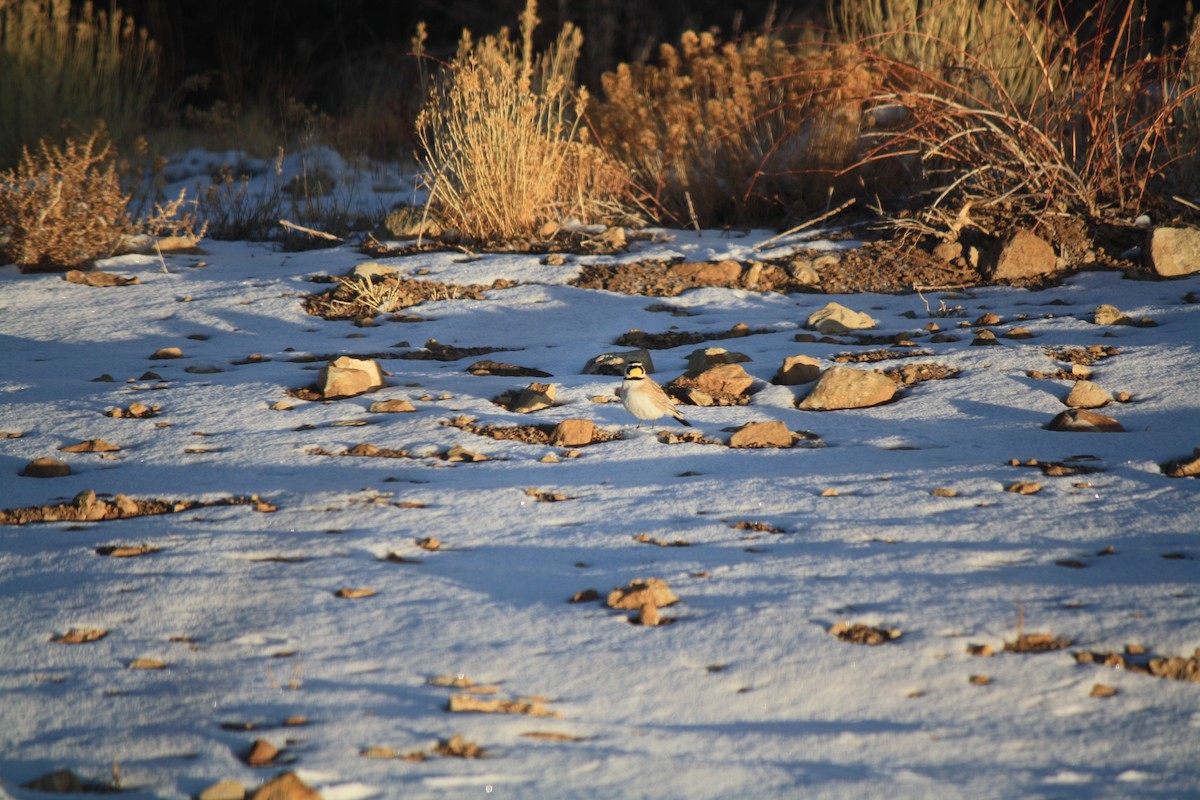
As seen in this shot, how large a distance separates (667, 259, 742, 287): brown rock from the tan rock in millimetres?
3818

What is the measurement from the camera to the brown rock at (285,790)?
4.66ft

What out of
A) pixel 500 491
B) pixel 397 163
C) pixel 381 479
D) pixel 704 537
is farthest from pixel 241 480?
pixel 397 163

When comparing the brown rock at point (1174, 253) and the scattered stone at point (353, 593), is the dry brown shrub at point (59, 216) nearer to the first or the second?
the scattered stone at point (353, 593)

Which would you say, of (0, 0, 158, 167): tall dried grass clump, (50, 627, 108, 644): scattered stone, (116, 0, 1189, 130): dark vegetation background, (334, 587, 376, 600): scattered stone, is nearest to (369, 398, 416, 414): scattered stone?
(334, 587, 376, 600): scattered stone

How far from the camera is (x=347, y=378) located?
3.45 m

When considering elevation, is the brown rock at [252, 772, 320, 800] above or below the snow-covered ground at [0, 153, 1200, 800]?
above

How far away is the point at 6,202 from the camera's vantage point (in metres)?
5.20

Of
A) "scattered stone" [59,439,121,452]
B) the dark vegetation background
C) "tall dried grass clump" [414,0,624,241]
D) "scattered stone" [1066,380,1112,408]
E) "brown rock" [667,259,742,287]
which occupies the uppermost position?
the dark vegetation background

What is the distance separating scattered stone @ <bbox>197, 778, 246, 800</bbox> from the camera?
146cm

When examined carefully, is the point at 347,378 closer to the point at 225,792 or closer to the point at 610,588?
the point at 610,588

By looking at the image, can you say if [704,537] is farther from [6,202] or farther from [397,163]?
[397,163]

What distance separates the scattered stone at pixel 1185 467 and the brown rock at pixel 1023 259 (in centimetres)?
230

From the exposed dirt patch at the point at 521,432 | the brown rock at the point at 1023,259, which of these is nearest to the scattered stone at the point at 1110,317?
the brown rock at the point at 1023,259

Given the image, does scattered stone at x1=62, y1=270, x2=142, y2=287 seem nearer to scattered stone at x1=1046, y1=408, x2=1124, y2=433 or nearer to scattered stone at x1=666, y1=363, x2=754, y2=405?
scattered stone at x1=666, y1=363, x2=754, y2=405
